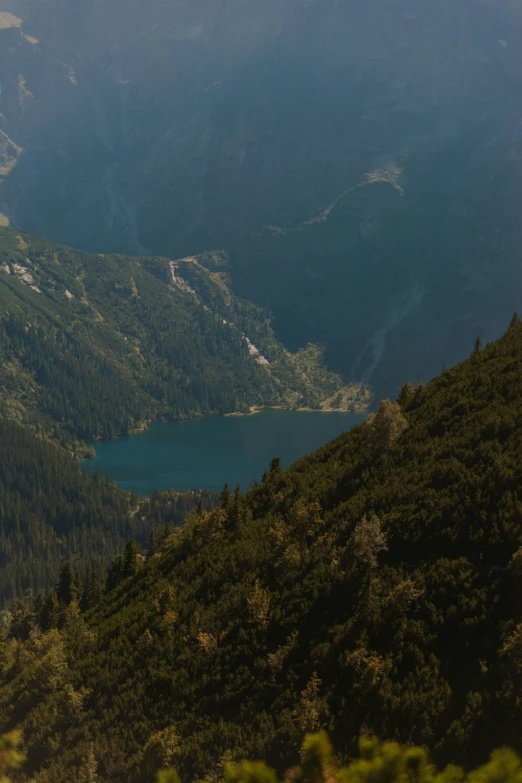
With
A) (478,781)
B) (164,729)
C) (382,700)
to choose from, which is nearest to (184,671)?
(164,729)

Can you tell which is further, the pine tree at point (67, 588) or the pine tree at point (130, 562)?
the pine tree at point (67, 588)

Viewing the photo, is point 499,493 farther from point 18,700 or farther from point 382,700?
point 18,700

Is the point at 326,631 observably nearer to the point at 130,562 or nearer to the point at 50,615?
the point at 130,562

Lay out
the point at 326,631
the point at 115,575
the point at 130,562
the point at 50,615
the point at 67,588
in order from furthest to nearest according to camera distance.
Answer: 1. the point at 67,588
2. the point at 115,575
3. the point at 130,562
4. the point at 50,615
5. the point at 326,631

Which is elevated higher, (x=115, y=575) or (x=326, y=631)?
(x=115, y=575)

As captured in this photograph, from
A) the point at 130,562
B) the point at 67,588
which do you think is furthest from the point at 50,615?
the point at 130,562

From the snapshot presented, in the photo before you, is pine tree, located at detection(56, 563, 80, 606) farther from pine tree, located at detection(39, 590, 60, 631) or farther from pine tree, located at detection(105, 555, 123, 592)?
pine tree, located at detection(105, 555, 123, 592)

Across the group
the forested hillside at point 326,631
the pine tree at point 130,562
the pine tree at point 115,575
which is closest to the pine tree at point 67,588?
the pine tree at point 115,575

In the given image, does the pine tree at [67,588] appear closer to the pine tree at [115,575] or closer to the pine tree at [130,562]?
the pine tree at [115,575]

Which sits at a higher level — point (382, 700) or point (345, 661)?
point (345, 661)
